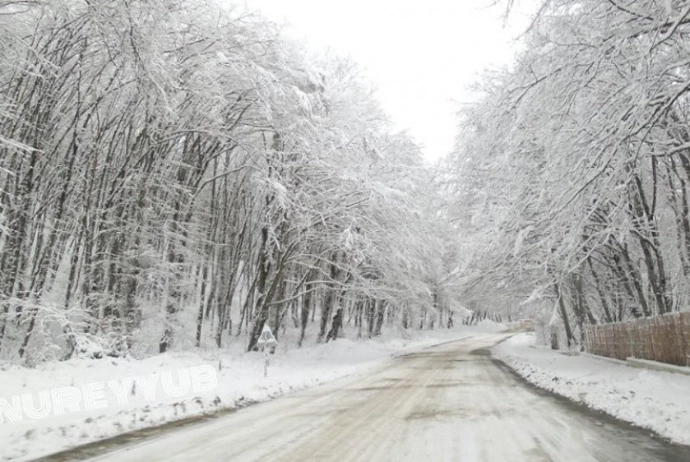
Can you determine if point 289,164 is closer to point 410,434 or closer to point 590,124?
point 590,124

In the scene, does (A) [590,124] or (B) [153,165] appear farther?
(B) [153,165]

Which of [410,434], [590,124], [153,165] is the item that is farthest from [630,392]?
[153,165]

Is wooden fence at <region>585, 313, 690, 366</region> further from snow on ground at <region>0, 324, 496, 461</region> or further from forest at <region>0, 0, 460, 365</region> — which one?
snow on ground at <region>0, 324, 496, 461</region>

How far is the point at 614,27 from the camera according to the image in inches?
282

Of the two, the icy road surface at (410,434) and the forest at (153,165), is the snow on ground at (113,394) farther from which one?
the forest at (153,165)

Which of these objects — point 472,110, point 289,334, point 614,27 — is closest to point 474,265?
point 472,110

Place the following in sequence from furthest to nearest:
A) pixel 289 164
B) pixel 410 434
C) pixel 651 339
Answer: pixel 289 164, pixel 651 339, pixel 410 434

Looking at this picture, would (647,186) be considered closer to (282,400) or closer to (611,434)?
(611,434)

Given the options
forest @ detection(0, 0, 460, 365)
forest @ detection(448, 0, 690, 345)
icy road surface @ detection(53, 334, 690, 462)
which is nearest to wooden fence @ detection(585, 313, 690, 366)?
forest @ detection(448, 0, 690, 345)

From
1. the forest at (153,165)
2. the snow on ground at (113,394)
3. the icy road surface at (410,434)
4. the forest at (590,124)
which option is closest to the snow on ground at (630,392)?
the icy road surface at (410,434)

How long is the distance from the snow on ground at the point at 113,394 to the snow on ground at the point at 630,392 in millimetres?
6699

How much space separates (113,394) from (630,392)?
10.2 meters

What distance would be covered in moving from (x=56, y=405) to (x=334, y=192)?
13325mm

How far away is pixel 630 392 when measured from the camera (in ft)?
31.1
